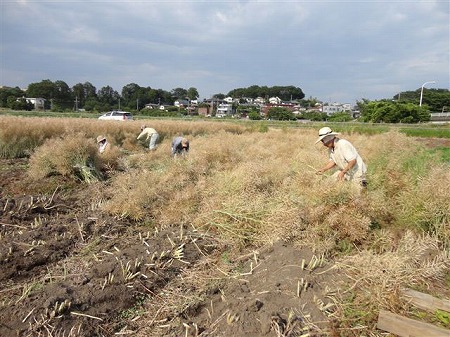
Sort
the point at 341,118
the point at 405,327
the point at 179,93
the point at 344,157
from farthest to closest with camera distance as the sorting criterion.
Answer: the point at 179,93 < the point at 341,118 < the point at 344,157 < the point at 405,327

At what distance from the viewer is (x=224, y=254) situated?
4.25 metres

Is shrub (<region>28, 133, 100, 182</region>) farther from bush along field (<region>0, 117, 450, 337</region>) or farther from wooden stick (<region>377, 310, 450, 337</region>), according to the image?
wooden stick (<region>377, 310, 450, 337</region>)

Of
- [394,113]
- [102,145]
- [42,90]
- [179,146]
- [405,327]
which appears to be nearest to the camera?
[405,327]

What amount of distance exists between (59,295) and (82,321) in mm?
397

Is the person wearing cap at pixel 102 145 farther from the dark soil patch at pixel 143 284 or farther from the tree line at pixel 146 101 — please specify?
the tree line at pixel 146 101

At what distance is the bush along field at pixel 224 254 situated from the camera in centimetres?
296

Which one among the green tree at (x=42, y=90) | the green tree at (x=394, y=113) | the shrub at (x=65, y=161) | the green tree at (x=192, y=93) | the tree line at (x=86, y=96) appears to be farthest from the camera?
the green tree at (x=192, y=93)

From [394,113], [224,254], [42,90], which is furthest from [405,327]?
[42,90]

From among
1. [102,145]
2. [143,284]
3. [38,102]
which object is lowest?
[143,284]

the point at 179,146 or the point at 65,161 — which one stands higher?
the point at 179,146

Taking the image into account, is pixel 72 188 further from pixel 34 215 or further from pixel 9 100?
pixel 9 100

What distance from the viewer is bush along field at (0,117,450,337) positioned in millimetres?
2959

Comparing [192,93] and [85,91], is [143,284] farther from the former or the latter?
[192,93]

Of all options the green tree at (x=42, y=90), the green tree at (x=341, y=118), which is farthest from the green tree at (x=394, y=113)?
the green tree at (x=42, y=90)
